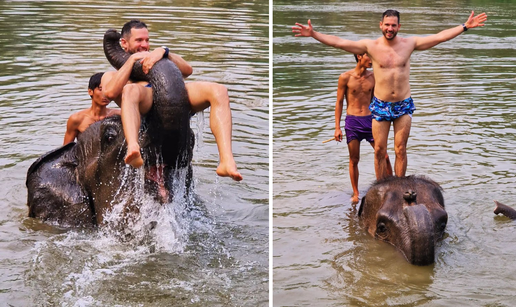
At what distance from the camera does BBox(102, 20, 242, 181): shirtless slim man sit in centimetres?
499

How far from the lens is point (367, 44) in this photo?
7066 millimetres

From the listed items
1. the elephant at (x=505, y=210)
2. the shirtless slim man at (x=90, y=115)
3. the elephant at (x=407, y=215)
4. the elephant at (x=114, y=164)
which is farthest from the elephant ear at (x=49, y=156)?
the elephant at (x=505, y=210)

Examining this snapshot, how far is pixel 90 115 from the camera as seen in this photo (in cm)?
697

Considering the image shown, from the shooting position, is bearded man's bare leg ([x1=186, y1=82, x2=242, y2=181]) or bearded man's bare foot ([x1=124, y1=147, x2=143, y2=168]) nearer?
bearded man's bare foot ([x1=124, y1=147, x2=143, y2=168])

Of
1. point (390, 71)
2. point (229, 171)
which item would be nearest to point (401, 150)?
point (390, 71)

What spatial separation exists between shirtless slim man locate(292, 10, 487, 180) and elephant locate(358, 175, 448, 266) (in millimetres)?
728

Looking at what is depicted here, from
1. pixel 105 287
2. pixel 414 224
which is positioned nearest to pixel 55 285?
pixel 105 287

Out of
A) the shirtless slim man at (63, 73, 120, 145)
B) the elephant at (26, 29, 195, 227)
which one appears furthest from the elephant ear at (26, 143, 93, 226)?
the shirtless slim man at (63, 73, 120, 145)

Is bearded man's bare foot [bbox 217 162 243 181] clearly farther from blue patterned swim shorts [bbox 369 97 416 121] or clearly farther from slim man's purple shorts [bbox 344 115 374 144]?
slim man's purple shorts [bbox 344 115 374 144]

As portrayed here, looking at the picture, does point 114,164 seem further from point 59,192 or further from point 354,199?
point 354,199

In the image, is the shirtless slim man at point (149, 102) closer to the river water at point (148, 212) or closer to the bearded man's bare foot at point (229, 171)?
the bearded man's bare foot at point (229, 171)

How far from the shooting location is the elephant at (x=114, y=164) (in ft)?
17.1

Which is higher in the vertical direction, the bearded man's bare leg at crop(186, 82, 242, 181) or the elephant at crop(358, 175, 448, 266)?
the bearded man's bare leg at crop(186, 82, 242, 181)

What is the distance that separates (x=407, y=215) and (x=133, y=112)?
2258 millimetres
